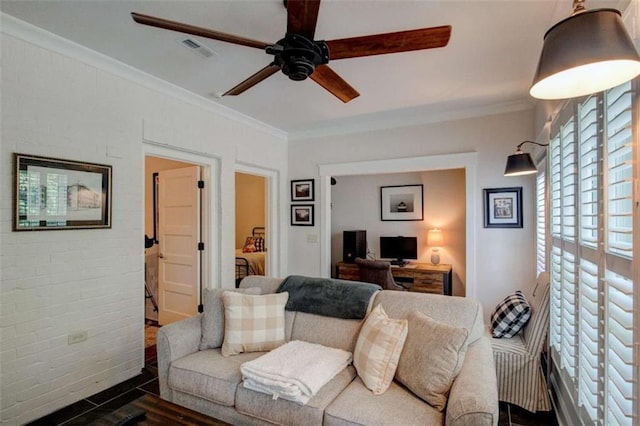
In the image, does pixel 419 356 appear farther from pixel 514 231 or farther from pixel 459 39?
pixel 514 231

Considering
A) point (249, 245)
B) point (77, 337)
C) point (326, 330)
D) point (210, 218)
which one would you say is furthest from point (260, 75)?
point (249, 245)

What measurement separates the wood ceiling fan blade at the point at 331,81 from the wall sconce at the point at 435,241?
3.26 m

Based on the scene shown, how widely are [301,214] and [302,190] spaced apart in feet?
1.18

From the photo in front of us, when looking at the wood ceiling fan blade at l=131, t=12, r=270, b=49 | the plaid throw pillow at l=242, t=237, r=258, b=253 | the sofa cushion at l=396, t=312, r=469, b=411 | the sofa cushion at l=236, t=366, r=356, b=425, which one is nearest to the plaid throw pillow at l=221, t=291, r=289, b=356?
the sofa cushion at l=236, t=366, r=356, b=425

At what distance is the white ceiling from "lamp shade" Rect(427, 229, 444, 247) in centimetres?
201

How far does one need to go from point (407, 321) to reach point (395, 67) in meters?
2.04

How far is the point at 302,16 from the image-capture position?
59.2 inches

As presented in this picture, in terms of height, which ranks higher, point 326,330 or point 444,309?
point 444,309

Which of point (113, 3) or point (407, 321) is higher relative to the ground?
point (113, 3)

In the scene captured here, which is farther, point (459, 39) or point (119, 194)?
point (119, 194)

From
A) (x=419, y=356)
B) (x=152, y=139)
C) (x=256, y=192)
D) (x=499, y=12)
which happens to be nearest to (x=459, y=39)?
(x=499, y=12)

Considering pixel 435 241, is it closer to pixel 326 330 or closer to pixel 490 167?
pixel 490 167

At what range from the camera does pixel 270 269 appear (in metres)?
4.86

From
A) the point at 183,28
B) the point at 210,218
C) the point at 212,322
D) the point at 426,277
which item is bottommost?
the point at 426,277
